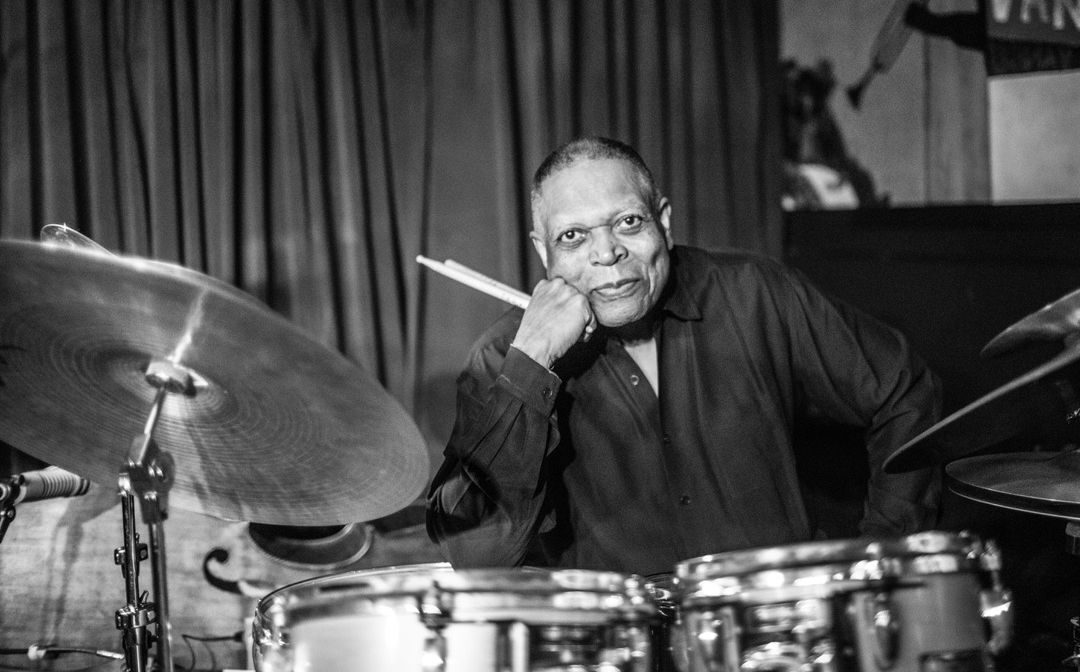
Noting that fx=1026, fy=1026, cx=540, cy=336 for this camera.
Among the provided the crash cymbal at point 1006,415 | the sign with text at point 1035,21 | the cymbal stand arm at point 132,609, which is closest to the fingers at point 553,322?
the crash cymbal at point 1006,415

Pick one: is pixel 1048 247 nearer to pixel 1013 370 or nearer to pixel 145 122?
pixel 1013 370

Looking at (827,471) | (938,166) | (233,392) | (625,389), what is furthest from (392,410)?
(938,166)

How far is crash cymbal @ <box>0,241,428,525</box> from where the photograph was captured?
1103 millimetres

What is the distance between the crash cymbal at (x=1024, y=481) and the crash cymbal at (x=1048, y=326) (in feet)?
0.63

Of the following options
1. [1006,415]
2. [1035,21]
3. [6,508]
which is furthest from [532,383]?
[1035,21]

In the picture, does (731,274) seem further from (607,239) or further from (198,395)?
(198,395)

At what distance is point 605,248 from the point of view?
1.78 meters

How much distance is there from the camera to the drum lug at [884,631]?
44.2 inches

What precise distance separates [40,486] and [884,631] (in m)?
1.49

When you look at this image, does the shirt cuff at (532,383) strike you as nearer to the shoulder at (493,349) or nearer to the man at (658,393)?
the man at (658,393)

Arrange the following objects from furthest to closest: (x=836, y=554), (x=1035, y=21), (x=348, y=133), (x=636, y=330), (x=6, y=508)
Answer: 1. (x=1035, y=21)
2. (x=348, y=133)
3. (x=636, y=330)
4. (x=6, y=508)
5. (x=836, y=554)

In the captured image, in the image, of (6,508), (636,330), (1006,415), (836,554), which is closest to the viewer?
(836,554)

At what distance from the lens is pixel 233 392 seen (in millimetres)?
1302

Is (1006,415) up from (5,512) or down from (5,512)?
up
